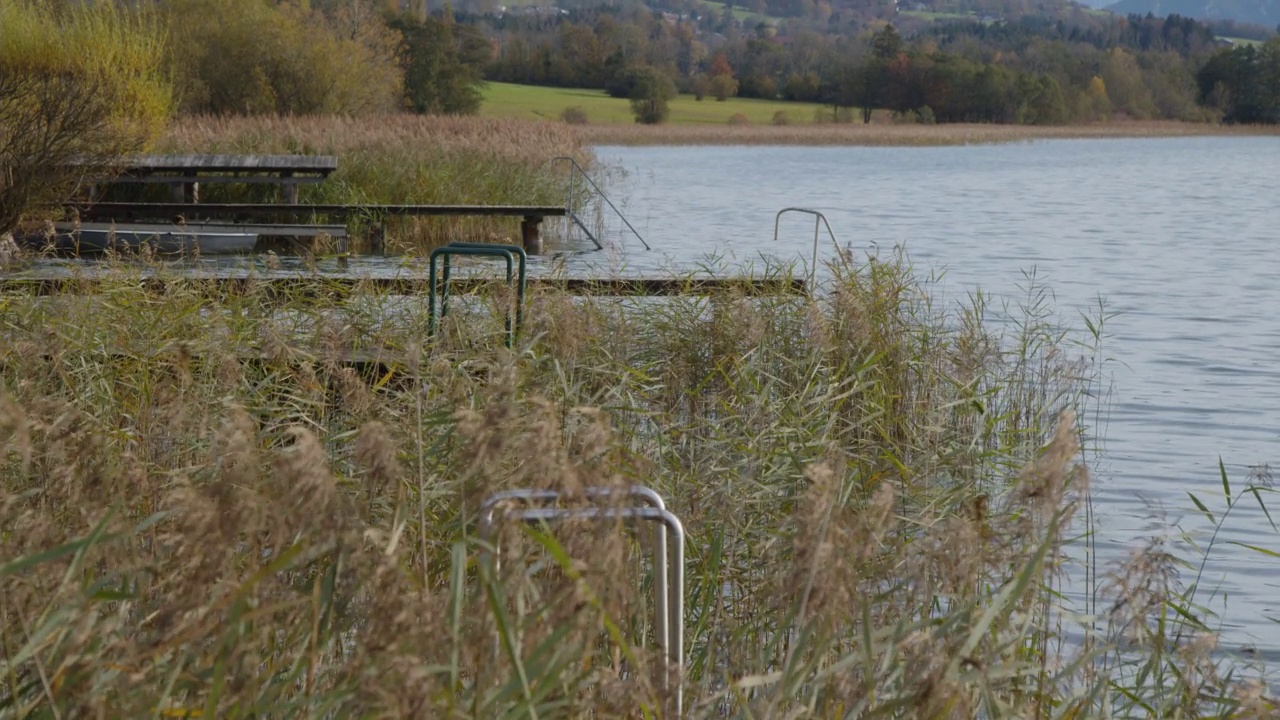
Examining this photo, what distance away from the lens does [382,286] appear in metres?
7.97

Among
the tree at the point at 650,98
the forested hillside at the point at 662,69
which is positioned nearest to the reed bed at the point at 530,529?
the forested hillside at the point at 662,69

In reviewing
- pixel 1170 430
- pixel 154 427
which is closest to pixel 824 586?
pixel 154 427

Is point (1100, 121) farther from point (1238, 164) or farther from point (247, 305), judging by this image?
point (247, 305)

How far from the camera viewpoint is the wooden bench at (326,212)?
1455 centimetres

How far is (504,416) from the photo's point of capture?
6.75 ft

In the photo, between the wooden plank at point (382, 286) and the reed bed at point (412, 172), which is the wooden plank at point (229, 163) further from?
the wooden plank at point (382, 286)

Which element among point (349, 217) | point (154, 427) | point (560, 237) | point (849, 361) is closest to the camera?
point (154, 427)

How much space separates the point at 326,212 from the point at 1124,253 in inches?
411

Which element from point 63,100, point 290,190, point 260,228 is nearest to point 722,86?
point 290,190

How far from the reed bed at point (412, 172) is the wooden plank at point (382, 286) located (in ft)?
27.2

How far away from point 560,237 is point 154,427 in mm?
13906

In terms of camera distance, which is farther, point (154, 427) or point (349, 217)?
point (349, 217)

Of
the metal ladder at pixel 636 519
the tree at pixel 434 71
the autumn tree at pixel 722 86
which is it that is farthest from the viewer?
the autumn tree at pixel 722 86

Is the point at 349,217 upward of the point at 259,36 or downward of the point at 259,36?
downward
